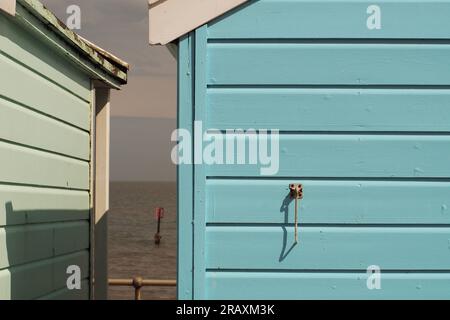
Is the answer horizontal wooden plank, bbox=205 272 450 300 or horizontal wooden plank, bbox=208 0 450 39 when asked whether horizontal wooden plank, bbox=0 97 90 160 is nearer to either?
horizontal wooden plank, bbox=208 0 450 39

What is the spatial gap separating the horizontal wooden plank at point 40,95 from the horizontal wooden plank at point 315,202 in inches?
67.3

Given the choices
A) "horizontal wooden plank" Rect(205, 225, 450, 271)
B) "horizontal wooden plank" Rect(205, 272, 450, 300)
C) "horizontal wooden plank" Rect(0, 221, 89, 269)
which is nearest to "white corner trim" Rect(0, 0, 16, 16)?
"horizontal wooden plank" Rect(0, 221, 89, 269)

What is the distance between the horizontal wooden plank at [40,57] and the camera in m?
5.09

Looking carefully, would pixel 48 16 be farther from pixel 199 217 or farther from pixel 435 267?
pixel 435 267

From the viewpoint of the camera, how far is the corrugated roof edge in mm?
5441

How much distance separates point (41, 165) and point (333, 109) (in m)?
2.65

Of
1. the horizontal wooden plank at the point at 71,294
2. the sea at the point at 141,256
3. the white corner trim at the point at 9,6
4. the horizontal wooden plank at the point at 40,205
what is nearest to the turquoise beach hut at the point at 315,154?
the white corner trim at the point at 9,6

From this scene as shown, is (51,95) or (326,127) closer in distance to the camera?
(326,127)

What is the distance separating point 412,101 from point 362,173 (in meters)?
0.54

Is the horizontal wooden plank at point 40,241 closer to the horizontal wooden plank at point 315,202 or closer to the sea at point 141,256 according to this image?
the horizontal wooden plank at point 315,202

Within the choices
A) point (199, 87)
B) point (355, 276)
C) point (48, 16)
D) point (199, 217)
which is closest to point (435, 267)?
point (355, 276)

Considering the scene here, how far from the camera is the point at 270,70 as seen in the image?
4480mm

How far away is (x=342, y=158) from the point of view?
4457 mm

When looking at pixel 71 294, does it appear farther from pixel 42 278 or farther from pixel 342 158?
pixel 342 158
